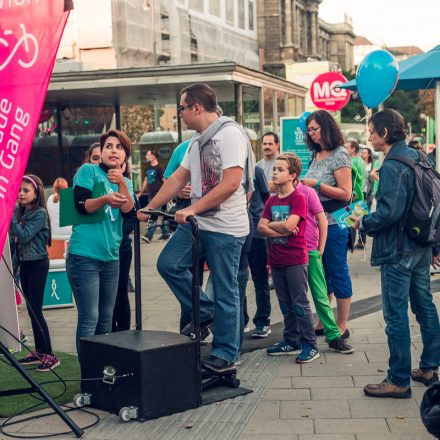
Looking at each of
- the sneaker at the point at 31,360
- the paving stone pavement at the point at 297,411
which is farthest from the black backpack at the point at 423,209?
the sneaker at the point at 31,360

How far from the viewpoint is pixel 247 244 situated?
6660mm

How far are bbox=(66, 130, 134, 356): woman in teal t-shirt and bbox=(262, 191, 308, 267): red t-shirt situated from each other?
1218mm

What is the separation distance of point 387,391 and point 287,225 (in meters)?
1.54

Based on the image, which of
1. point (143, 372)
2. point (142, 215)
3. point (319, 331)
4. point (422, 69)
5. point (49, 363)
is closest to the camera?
point (143, 372)

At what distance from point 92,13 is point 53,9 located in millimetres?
43829

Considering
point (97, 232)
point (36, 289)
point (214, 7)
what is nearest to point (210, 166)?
point (97, 232)

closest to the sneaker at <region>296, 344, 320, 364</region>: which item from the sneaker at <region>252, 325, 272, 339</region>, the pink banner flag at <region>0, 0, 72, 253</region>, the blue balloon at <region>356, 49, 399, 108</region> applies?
the sneaker at <region>252, 325, 272, 339</region>

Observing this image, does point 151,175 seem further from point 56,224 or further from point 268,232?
point 268,232

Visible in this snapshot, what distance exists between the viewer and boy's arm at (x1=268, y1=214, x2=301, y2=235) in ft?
22.3

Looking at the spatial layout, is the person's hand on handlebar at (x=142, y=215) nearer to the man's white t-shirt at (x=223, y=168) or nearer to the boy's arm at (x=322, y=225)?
the man's white t-shirt at (x=223, y=168)

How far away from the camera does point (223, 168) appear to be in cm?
607

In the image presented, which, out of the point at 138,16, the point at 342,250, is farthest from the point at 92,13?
the point at 342,250

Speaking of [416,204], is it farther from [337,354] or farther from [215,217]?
[337,354]

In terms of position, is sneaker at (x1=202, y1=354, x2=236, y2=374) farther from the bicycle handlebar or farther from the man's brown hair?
the man's brown hair
